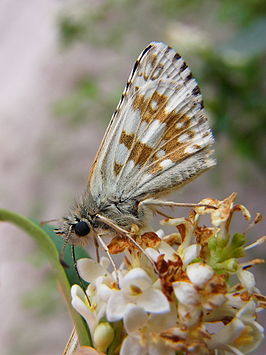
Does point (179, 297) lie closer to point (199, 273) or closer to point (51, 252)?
point (199, 273)

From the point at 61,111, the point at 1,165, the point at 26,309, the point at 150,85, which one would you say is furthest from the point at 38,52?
the point at 150,85

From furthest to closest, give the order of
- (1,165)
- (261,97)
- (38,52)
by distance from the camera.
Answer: (38,52) → (1,165) → (261,97)

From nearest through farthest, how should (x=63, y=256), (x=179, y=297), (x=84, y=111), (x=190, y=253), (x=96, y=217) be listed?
1. (x=179, y=297)
2. (x=190, y=253)
3. (x=63, y=256)
4. (x=96, y=217)
5. (x=84, y=111)

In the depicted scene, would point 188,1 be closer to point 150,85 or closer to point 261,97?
point 261,97

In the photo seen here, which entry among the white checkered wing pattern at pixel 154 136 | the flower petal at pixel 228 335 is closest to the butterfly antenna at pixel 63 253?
the white checkered wing pattern at pixel 154 136

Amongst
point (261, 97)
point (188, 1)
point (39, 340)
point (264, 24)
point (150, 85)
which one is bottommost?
point (39, 340)

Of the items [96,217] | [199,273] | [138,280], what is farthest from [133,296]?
[96,217]

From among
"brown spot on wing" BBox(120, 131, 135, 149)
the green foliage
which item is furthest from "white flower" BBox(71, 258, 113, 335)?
"brown spot on wing" BBox(120, 131, 135, 149)
